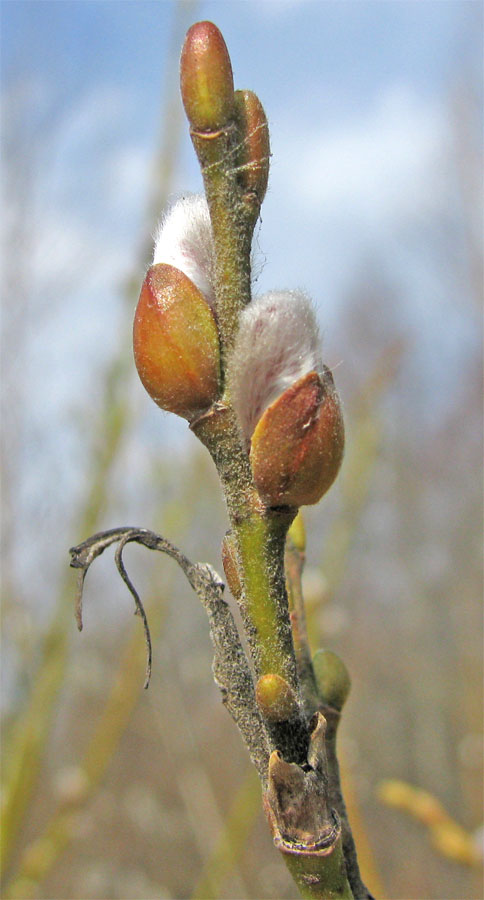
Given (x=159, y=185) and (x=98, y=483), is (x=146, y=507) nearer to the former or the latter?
(x=98, y=483)

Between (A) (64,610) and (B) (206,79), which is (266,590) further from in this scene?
(A) (64,610)

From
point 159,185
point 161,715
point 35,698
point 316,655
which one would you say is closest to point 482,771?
point 161,715

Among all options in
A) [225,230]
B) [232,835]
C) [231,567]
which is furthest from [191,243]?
[232,835]

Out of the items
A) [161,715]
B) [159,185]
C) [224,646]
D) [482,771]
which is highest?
[159,185]

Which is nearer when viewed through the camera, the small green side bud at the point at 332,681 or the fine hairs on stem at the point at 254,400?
the fine hairs on stem at the point at 254,400

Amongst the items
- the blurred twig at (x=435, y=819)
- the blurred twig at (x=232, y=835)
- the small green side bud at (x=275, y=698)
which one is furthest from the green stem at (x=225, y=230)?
the blurred twig at (x=232, y=835)

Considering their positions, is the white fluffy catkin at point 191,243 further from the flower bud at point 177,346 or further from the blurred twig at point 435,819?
the blurred twig at point 435,819
